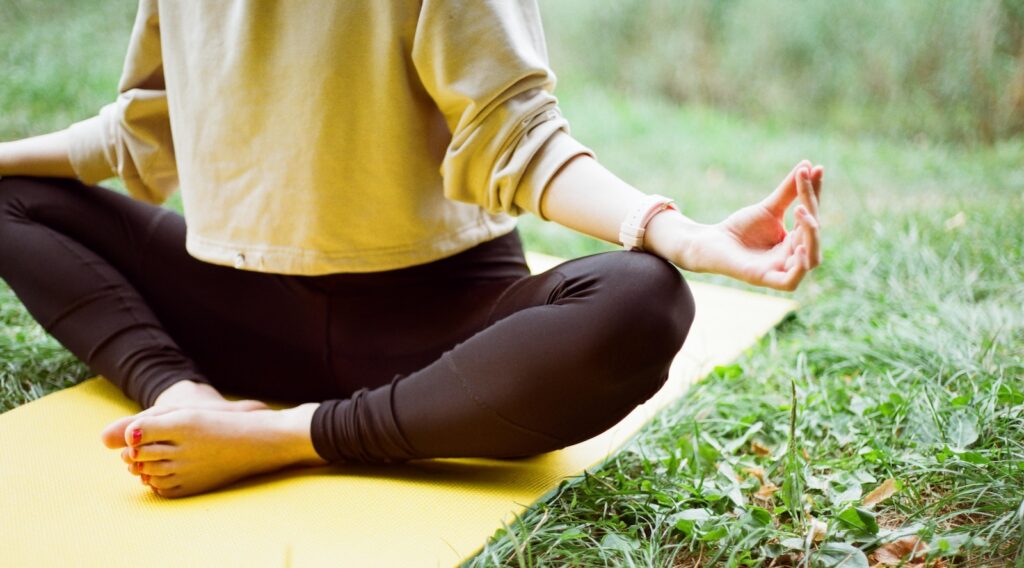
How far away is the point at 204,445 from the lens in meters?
1.13

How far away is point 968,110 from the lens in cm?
324

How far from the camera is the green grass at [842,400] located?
3.40 feet

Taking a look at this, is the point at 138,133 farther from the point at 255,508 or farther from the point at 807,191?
the point at 807,191

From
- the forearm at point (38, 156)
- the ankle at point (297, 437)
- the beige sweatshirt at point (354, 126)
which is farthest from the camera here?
the forearm at point (38, 156)

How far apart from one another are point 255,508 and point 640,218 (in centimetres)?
61

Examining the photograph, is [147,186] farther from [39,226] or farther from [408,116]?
[408,116]

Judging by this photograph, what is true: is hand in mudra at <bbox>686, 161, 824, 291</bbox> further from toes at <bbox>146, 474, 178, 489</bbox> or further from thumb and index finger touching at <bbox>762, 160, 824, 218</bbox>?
toes at <bbox>146, 474, 178, 489</bbox>

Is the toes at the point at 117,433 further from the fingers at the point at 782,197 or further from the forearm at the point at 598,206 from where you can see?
the fingers at the point at 782,197

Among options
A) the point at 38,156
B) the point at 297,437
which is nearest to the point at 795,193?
the point at 297,437

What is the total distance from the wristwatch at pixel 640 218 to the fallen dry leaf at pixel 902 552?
45cm

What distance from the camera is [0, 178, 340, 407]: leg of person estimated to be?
131cm

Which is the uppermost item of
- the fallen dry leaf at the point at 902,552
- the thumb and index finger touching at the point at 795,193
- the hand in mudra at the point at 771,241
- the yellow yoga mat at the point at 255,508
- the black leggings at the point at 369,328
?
the thumb and index finger touching at the point at 795,193

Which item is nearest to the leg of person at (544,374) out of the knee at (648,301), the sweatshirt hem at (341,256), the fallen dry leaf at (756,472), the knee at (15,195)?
the knee at (648,301)

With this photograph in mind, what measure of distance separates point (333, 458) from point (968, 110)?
9.70 ft
